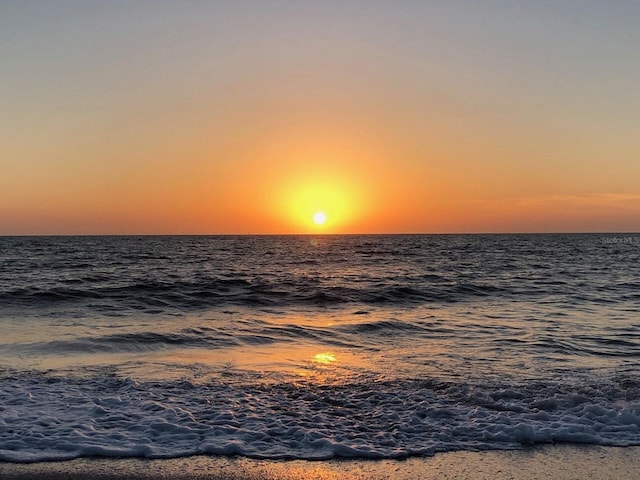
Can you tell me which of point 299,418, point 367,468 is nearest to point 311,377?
point 299,418

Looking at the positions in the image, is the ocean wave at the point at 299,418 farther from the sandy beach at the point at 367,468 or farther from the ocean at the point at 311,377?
the sandy beach at the point at 367,468

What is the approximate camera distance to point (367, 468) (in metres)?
5.18

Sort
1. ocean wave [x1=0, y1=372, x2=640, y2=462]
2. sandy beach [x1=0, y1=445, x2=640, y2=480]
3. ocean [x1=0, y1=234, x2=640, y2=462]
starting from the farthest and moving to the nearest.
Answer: ocean [x1=0, y1=234, x2=640, y2=462], ocean wave [x1=0, y1=372, x2=640, y2=462], sandy beach [x1=0, y1=445, x2=640, y2=480]

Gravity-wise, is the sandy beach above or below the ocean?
above

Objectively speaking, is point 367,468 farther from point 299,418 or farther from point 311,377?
point 311,377

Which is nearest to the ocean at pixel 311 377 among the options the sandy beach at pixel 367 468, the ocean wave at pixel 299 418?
the ocean wave at pixel 299 418

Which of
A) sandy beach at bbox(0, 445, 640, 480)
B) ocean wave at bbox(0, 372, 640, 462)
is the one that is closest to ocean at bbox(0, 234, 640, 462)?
ocean wave at bbox(0, 372, 640, 462)

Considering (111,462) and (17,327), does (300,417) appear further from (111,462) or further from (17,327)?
(17,327)

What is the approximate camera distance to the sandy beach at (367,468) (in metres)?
4.96

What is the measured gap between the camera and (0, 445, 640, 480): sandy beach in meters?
4.96

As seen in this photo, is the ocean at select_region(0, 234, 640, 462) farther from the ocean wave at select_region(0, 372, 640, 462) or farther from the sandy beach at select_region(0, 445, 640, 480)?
the sandy beach at select_region(0, 445, 640, 480)

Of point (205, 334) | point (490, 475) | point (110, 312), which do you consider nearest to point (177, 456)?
point (490, 475)

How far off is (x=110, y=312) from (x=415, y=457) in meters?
14.3

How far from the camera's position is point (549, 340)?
484 inches
